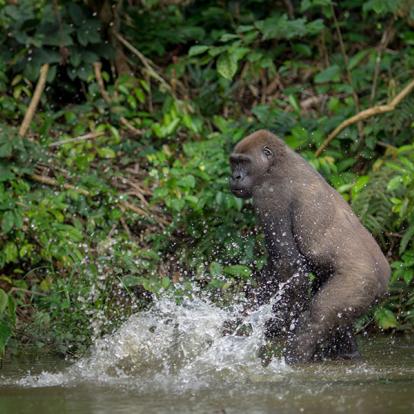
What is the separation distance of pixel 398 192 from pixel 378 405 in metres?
3.63

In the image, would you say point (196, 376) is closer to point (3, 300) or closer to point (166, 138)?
point (3, 300)

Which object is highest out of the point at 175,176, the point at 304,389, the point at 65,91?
the point at 65,91

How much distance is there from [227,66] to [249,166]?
9.05 feet

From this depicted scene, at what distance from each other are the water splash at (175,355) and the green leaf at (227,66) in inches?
117

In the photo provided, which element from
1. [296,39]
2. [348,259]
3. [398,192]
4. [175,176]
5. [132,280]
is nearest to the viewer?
[348,259]

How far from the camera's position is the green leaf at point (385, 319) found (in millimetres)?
7453

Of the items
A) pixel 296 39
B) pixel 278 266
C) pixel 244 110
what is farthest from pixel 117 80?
pixel 278 266

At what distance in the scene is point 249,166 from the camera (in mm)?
6824

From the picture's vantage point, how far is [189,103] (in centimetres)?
1007

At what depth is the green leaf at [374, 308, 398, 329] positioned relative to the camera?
745 centimetres

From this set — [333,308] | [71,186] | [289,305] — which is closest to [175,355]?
[289,305]

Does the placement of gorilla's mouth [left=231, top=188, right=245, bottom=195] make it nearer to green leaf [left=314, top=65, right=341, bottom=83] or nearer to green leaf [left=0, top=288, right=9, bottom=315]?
green leaf [left=0, top=288, right=9, bottom=315]

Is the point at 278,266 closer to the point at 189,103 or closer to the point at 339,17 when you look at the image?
the point at 189,103

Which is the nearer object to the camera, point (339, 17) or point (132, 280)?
point (132, 280)
